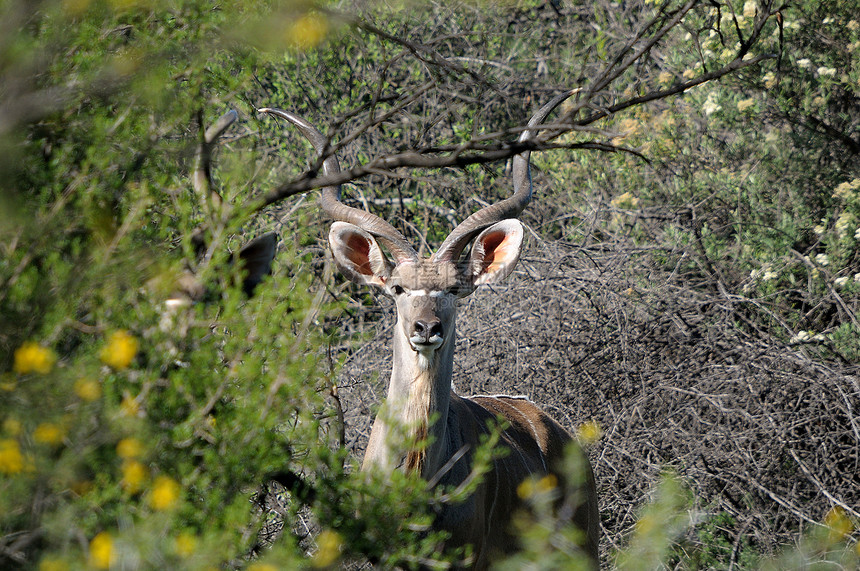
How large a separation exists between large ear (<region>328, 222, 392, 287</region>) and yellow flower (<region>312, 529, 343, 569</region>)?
166 centimetres

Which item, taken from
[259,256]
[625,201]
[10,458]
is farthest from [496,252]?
[625,201]

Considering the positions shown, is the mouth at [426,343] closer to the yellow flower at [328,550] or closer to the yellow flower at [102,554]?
the yellow flower at [328,550]

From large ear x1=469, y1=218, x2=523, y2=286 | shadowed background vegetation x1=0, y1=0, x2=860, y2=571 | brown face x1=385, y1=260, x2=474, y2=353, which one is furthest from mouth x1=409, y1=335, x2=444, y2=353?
large ear x1=469, y1=218, x2=523, y2=286

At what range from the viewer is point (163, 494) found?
A: 1.91m

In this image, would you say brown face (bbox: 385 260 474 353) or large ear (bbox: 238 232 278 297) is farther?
brown face (bbox: 385 260 474 353)

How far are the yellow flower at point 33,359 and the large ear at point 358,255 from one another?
6.66 feet

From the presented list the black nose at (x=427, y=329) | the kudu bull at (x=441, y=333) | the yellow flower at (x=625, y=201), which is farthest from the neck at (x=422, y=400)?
the yellow flower at (x=625, y=201)

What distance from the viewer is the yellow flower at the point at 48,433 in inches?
76.5

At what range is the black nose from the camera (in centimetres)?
376

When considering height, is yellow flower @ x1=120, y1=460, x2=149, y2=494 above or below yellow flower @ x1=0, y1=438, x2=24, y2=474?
below

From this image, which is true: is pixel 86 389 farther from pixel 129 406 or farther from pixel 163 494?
pixel 163 494

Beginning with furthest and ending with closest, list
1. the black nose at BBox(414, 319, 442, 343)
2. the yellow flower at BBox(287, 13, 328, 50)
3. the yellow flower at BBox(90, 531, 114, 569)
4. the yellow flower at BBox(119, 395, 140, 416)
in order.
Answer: the black nose at BBox(414, 319, 442, 343)
the yellow flower at BBox(287, 13, 328, 50)
the yellow flower at BBox(119, 395, 140, 416)
the yellow flower at BBox(90, 531, 114, 569)

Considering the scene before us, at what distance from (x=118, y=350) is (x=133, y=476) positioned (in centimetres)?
27

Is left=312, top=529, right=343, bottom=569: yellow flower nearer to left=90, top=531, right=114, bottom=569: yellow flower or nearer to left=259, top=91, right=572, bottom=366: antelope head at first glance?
left=90, top=531, right=114, bottom=569: yellow flower
